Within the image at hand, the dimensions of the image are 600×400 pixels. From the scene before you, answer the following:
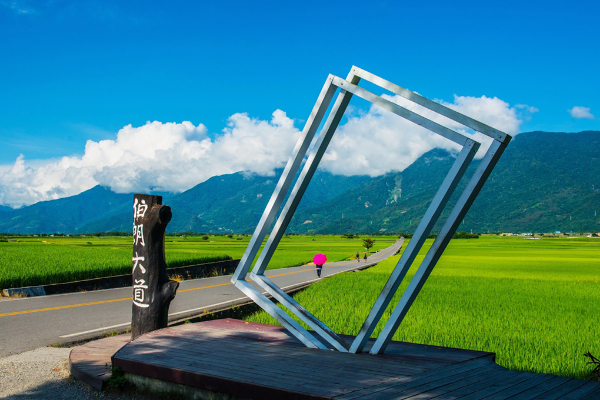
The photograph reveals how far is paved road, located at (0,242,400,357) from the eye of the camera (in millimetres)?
7816

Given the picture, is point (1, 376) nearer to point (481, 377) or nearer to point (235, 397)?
point (235, 397)

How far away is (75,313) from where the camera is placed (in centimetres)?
1024

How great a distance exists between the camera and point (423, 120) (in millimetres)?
5172

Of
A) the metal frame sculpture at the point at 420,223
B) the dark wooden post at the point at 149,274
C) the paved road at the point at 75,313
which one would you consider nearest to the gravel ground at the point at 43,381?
the paved road at the point at 75,313

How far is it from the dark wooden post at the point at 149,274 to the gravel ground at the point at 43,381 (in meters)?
1.12

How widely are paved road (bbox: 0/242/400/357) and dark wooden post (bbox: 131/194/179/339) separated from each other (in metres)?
1.56

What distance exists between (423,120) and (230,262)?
19.4m

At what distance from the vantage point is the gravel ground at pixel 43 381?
483 centimetres

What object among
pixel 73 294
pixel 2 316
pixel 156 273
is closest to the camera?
pixel 156 273

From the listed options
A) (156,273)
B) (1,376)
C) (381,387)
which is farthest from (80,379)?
(381,387)

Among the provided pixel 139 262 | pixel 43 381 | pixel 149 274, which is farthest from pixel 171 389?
pixel 139 262

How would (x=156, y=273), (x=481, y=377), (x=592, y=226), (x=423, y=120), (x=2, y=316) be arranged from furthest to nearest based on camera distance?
(x=592, y=226) → (x=2, y=316) → (x=156, y=273) → (x=423, y=120) → (x=481, y=377)

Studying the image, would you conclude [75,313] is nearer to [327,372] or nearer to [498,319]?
[327,372]

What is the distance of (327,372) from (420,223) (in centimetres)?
183
